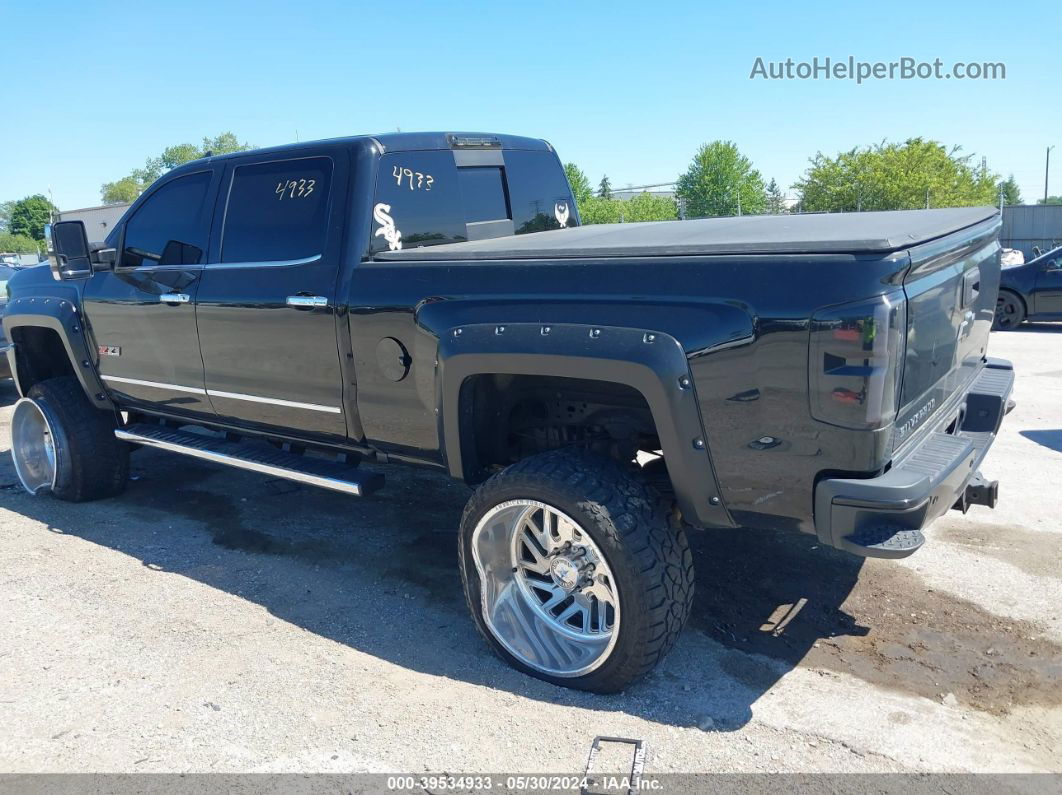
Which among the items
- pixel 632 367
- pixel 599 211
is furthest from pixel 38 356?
pixel 599 211

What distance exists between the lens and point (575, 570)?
306cm

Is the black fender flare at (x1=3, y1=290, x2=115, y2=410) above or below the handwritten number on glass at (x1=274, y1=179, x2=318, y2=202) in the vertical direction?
below

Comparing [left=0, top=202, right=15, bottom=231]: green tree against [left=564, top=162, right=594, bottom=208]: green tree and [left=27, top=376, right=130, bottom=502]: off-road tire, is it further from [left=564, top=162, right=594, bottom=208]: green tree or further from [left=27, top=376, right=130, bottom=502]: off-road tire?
[left=27, top=376, right=130, bottom=502]: off-road tire

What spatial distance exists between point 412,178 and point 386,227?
32 centimetres

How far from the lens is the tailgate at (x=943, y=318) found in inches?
102

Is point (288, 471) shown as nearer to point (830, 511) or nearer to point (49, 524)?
point (49, 524)

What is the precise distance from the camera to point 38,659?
11.4 ft

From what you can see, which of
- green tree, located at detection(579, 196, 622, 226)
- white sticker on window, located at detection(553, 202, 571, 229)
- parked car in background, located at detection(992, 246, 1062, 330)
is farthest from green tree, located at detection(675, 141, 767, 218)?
white sticker on window, located at detection(553, 202, 571, 229)

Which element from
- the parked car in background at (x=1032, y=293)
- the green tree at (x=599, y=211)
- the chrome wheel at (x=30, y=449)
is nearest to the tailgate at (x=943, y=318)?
the chrome wheel at (x=30, y=449)

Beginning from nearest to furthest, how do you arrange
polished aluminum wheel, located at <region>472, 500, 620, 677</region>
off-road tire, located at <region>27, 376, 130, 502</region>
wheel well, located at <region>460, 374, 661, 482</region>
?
polished aluminum wheel, located at <region>472, 500, 620, 677</region> < wheel well, located at <region>460, 374, 661, 482</region> < off-road tire, located at <region>27, 376, 130, 502</region>

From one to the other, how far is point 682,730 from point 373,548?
227 centimetres

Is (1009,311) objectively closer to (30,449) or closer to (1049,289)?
(1049,289)

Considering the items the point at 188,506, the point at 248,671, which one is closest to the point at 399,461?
the point at 248,671

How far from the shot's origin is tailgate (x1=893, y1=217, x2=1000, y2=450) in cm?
260
